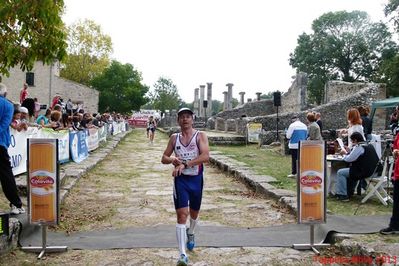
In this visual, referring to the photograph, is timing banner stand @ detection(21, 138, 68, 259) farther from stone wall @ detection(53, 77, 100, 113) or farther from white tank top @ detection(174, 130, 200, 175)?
stone wall @ detection(53, 77, 100, 113)

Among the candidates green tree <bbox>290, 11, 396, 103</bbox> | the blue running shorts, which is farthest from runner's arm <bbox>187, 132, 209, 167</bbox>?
green tree <bbox>290, 11, 396, 103</bbox>

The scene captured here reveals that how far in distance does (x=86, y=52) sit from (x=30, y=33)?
51706mm

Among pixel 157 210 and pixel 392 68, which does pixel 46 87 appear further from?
pixel 157 210

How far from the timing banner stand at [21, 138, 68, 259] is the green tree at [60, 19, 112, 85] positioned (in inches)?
1982

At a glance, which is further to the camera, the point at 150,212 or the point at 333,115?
the point at 333,115

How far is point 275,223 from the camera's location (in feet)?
19.8

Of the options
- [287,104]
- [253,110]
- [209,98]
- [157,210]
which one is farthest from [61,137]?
[209,98]

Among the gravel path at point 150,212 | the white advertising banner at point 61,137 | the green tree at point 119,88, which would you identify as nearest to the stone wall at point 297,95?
the gravel path at point 150,212

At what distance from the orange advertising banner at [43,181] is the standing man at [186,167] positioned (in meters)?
1.28

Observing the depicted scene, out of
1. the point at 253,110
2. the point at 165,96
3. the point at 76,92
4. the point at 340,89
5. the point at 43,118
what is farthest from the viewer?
the point at 165,96

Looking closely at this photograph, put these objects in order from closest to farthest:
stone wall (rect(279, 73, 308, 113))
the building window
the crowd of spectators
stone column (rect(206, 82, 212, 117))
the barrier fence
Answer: the barrier fence, the crowd of spectators, stone wall (rect(279, 73, 308, 113)), the building window, stone column (rect(206, 82, 212, 117))

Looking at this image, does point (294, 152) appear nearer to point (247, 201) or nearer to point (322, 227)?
point (247, 201)

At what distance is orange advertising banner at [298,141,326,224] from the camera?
4848 mm

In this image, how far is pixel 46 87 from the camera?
44281 millimetres
